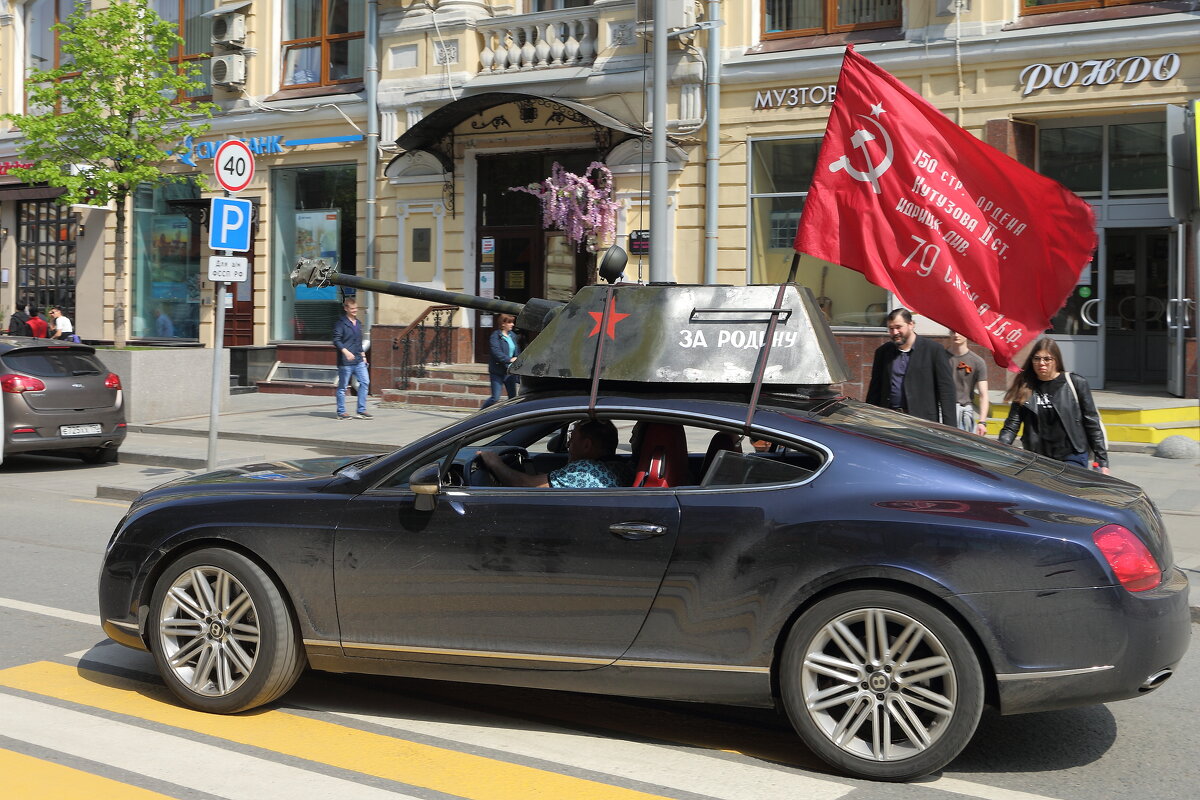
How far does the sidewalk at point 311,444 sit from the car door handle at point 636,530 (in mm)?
5015

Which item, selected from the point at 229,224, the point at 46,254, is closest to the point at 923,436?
the point at 229,224

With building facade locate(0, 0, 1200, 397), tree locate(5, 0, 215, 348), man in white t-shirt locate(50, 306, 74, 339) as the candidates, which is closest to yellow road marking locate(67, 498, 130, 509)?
tree locate(5, 0, 215, 348)

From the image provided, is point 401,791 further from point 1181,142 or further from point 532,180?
point 532,180

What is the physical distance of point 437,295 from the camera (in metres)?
6.74

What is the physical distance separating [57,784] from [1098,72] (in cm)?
1594

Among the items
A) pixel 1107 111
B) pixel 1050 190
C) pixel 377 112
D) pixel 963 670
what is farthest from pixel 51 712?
pixel 377 112

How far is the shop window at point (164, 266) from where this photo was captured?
25219 millimetres

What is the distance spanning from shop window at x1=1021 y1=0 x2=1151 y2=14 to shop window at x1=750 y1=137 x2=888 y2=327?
3.39 meters

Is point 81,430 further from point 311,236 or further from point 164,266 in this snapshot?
point 164,266

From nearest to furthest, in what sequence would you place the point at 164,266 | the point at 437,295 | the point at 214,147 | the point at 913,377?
the point at 437,295 < the point at 913,377 < the point at 214,147 < the point at 164,266

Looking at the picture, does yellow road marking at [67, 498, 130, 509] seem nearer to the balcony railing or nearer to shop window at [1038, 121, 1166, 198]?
the balcony railing

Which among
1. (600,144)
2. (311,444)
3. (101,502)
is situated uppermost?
(600,144)

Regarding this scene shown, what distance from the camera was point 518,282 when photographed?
21.6 meters

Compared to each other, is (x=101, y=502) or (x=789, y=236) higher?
(x=789, y=236)
